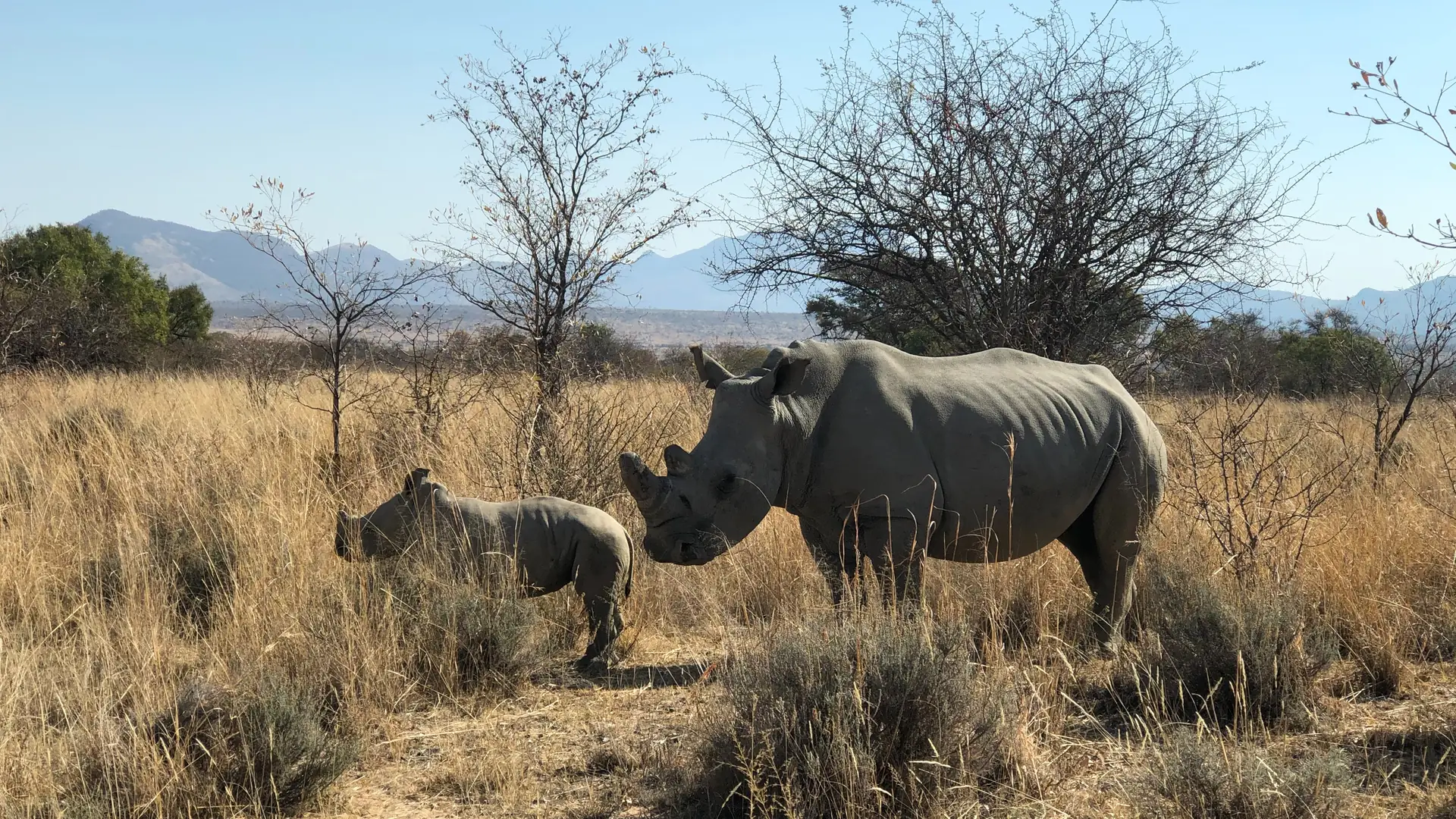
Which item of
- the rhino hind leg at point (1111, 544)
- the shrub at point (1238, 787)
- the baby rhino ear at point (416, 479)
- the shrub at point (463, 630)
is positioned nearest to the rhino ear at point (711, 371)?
the shrub at point (463, 630)

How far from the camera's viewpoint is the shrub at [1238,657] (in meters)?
4.36

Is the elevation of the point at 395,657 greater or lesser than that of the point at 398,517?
lesser

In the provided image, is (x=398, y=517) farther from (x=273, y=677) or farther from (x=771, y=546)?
(x=771, y=546)

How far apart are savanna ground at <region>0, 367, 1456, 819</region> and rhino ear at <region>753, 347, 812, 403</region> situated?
2.97ft

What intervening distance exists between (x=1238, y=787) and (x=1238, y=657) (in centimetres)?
116

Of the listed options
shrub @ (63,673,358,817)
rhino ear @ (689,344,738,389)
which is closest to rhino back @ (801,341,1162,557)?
rhino ear @ (689,344,738,389)

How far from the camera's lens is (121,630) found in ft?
16.2

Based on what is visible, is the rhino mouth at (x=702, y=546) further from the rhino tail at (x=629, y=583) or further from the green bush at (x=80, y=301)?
the green bush at (x=80, y=301)

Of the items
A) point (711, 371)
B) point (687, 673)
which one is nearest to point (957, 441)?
point (711, 371)

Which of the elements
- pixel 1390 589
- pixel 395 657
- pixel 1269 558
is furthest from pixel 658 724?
pixel 1390 589

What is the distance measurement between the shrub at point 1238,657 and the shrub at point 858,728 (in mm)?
1032

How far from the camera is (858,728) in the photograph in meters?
3.38

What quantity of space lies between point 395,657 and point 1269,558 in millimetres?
4200

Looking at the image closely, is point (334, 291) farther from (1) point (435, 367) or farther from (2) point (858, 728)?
(2) point (858, 728)
